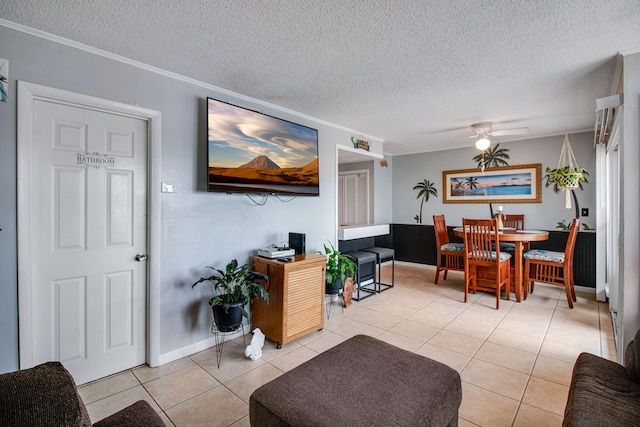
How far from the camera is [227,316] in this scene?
248cm

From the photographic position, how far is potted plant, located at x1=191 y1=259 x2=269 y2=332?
2.49 metres

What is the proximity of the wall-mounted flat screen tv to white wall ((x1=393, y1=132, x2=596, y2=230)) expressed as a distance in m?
3.30

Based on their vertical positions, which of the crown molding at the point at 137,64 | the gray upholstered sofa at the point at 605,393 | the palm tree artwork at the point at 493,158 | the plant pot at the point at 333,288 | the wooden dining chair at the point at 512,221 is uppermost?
the crown molding at the point at 137,64

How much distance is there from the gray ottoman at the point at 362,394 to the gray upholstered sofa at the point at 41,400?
0.71m

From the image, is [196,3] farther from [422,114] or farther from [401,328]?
[401,328]

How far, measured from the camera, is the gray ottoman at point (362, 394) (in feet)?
4.06

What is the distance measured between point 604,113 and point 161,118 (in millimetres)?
3761

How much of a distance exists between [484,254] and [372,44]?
3.15m

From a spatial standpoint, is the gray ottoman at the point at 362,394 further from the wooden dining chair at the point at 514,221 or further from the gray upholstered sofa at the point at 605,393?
the wooden dining chair at the point at 514,221

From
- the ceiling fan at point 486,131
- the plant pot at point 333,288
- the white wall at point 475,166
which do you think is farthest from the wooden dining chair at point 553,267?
the plant pot at point 333,288

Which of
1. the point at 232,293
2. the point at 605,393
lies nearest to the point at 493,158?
the point at 605,393

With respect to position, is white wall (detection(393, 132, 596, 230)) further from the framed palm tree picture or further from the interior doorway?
the interior doorway

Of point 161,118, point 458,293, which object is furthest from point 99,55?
point 458,293

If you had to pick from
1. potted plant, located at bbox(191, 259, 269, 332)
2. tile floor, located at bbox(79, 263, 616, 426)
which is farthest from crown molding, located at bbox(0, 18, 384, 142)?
tile floor, located at bbox(79, 263, 616, 426)
